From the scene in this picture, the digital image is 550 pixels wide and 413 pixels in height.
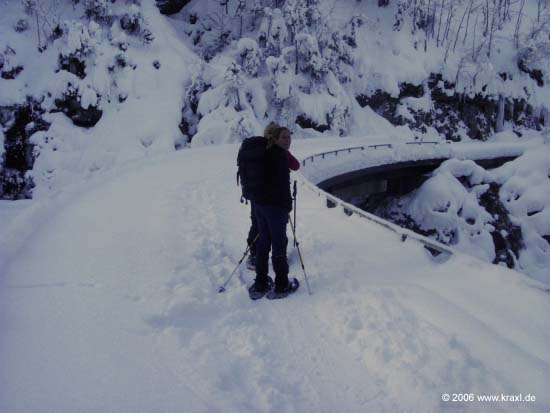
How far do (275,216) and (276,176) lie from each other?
51 centimetres

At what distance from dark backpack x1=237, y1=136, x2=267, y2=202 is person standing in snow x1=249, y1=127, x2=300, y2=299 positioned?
6 cm

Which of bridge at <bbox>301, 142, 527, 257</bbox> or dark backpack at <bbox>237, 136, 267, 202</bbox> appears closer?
dark backpack at <bbox>237, 136, 267, 202</bbox>

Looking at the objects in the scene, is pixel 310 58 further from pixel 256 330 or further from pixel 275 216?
pixel 256 330

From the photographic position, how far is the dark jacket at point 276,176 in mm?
4266

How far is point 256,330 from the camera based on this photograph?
3928 mm

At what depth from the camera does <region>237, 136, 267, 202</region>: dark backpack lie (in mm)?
4219

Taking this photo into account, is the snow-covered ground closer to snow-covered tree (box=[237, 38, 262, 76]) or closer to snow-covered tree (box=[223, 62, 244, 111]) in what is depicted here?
snow-covered tree (box=[223, 62, 244, 111])

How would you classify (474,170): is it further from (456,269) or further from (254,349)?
(254,349)

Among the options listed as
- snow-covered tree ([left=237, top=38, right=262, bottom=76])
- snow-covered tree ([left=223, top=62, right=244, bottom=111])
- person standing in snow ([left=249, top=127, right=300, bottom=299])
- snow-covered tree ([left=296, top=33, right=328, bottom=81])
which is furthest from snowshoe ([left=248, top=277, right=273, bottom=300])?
snow-covered tree ([left=296, top=33, right=328, bottom=81])

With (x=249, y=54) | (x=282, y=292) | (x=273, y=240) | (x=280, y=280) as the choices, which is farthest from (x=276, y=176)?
(x=249, y=54)

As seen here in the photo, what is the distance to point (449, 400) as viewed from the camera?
9.68 ft

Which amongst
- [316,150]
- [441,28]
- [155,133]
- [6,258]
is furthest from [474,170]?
[441,28]

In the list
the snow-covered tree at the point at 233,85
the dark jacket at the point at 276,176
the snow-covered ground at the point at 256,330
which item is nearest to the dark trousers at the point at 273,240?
the dark jacket at the point at 276,176

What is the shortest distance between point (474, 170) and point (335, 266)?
19.8 metres
